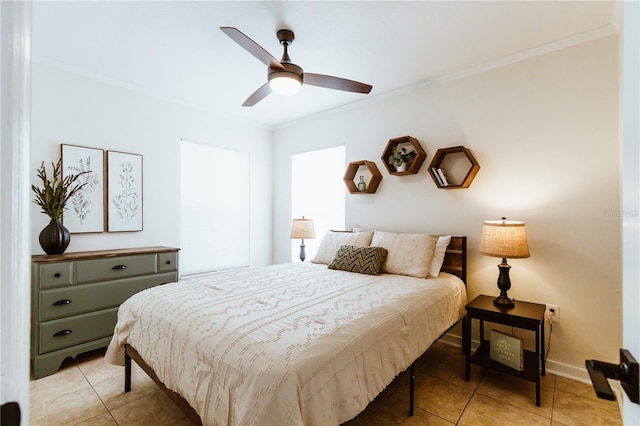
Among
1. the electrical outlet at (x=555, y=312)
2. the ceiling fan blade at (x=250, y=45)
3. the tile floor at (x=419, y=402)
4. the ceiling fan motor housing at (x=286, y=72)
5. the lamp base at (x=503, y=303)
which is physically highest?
the ceiling fan blade at (x=250, y=45)

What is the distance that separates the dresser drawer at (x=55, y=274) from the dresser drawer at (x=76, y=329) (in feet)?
1.02

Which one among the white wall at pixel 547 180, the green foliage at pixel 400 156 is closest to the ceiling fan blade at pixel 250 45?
the green foliage at pixel 400 156

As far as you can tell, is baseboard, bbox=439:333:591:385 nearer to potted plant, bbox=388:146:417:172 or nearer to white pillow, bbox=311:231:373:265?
white pillow, bbox=311:231:373:265

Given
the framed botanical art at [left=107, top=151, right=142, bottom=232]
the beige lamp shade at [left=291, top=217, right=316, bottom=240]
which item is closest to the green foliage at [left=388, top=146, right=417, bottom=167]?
the beige lamp shade at [left=291, top=217, right=316, bottom=240]

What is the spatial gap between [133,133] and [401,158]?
9.81 feet

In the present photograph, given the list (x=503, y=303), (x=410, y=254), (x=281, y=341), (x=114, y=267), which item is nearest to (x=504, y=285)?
(x=503, y=303)

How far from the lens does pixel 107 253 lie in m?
2.78

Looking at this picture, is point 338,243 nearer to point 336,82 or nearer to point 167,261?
point 336,82

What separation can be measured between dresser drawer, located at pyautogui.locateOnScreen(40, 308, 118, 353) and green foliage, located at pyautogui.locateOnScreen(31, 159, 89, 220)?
2.95 ft

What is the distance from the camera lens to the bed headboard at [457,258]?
2869mm

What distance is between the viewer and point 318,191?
14.5ft

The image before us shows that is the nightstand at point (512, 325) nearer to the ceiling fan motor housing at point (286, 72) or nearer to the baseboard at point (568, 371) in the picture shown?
the baseboard at point (568, 371)

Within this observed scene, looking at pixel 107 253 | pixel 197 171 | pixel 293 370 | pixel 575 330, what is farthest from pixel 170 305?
pixel 575 330

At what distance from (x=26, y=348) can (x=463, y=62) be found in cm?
340
